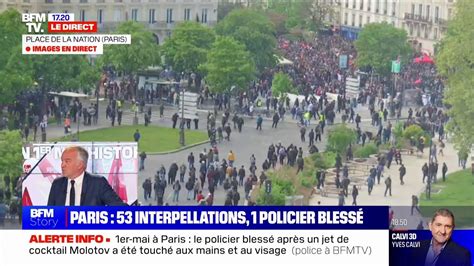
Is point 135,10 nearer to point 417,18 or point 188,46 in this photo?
point 188,46

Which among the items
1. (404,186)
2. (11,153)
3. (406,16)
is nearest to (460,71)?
(406,16)

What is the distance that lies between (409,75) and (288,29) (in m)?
1.49

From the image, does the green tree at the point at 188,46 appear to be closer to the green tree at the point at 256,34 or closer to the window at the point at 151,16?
the window at the point at 151,16

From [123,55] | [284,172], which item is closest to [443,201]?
[284,172]

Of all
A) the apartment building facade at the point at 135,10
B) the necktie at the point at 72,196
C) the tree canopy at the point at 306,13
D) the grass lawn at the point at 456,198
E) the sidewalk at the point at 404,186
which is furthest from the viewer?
the tree canopy at the point at 306,13

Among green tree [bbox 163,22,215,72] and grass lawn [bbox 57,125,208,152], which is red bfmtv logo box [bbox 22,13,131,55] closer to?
grass lawn [bbox 57,125,208,152]

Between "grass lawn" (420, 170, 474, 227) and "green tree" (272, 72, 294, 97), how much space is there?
6.58ft

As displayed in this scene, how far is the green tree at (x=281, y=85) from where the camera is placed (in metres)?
21.7

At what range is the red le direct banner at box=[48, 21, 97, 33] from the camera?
19016mm

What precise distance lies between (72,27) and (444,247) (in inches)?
228

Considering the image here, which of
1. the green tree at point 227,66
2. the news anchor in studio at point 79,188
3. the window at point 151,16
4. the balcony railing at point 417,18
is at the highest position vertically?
the balcony railing at point 417,18

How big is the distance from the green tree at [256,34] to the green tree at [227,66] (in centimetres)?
13

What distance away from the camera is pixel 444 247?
14.7m

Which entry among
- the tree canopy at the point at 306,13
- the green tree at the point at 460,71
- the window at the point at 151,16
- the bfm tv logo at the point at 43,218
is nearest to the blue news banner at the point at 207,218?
the bfm tv logo at the point at 43,218
